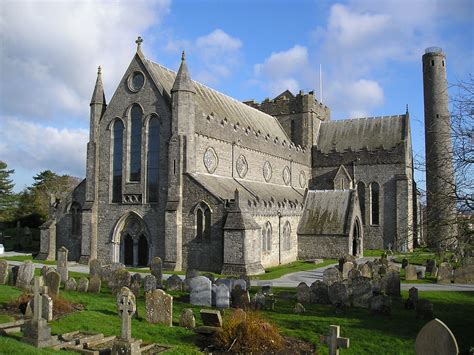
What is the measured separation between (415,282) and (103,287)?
15080mm

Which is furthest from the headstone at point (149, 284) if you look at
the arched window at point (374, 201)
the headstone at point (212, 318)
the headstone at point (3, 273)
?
the arched window at point (374, 201)

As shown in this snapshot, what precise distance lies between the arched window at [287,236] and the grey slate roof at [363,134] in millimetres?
14932

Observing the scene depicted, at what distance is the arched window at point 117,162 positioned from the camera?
28578mm

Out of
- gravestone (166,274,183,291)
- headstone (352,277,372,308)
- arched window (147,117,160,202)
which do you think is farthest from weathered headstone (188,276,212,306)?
arched window (147,117,160,202)

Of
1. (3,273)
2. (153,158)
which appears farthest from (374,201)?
(3,273)

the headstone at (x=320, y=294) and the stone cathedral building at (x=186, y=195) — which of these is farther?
the stone cathedral building at (x=186, y=195)

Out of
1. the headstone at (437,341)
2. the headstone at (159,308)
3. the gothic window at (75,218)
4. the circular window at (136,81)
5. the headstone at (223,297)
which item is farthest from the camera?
the gothic window at (75,218)

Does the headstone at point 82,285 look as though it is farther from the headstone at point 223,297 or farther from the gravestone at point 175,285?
the headstone at point 223,297

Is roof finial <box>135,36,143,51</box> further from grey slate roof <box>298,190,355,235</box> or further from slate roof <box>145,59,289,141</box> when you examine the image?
grey slate roof <box>298,190,355,235</box>

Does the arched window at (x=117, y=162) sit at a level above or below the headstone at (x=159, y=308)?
above

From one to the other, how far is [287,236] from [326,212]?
14.7ft

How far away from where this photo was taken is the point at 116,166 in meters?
28.9

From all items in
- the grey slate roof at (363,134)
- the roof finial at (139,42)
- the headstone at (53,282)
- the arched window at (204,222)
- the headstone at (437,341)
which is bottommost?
the headstone at (53,282)

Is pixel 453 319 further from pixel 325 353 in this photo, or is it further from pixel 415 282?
pixel 415 282
